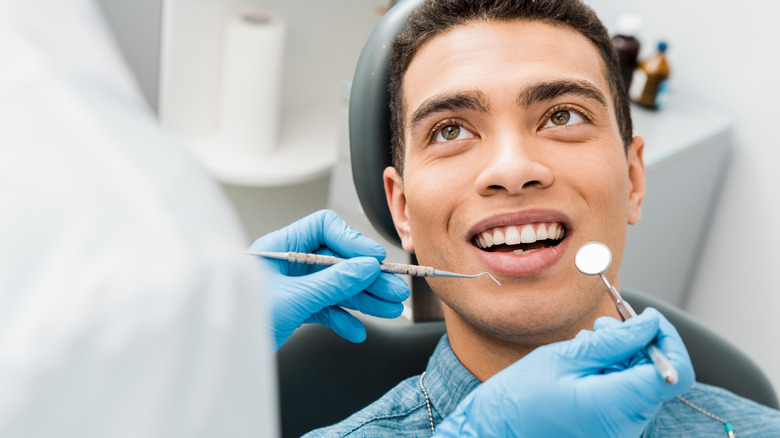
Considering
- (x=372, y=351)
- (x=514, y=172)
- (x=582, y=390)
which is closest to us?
(x=582, y=390)

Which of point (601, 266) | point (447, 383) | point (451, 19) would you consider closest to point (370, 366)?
point (447, 383)

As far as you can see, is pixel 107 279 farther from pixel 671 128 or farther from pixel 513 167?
pixel 671 128

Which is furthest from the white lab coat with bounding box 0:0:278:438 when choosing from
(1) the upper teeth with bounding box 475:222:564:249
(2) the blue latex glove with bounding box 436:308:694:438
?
(1) the upper teeth with bounding box 475:222:564:249

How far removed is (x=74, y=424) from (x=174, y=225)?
102mm

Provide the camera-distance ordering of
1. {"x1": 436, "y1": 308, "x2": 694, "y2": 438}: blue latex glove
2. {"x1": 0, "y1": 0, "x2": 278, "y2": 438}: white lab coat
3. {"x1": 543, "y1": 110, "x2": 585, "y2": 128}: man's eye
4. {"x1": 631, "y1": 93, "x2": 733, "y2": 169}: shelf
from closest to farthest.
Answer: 1. {"x1": 0, "y1": 0, "x2": 278, "y2": 438}: white lab coat
2. {"x1": 436, "y1": 308, "x2": 694, "y2": 438}: blue latex glove
3. {"x1": 543, "y1": 110, "x2": 585, "y2": 128}: man's eye
4. {"x1": 631, "y1": 93, "x2": 733, "y2": 169}: shelf

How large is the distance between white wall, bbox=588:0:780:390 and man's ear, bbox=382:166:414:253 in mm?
1384

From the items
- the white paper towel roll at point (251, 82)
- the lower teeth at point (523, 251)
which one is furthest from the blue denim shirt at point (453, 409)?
the white paper towel roll at point (251, 82)

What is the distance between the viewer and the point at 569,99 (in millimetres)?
1141

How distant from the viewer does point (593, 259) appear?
929 millimetres

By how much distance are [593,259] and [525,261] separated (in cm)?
14

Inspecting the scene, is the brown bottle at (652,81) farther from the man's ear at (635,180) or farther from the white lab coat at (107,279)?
the white lab coat at (107,279)

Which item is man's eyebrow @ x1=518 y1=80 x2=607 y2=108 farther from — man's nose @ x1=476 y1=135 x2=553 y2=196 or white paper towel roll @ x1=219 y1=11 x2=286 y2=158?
white paper towel roll @ x1=219 y1=11 x2=286 y2=158

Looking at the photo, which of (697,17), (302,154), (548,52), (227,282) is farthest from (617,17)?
(227,282)

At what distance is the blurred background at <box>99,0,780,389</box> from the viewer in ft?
6.79
